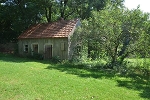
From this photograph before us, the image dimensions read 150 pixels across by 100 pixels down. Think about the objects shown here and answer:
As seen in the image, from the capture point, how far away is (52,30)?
83.9ft

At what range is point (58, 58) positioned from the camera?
22.8 metres

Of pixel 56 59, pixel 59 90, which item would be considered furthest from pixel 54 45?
pixel 59 90

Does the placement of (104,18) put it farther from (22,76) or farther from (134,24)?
(22,76)

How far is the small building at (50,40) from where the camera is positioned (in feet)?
77.6

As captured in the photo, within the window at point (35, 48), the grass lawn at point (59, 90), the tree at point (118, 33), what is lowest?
the grass lawn at point (59, 90)

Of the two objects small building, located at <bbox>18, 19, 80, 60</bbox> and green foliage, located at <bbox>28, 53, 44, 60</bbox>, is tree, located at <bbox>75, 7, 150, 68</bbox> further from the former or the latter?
green foliage, located at <bbox>28, 53, 44, 60</bbox>

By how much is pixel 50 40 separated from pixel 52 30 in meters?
1.60

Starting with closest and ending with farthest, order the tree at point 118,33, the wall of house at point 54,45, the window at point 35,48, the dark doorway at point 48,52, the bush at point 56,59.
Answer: the tree at point 118,33 → the bush at point 56,59 → the wall of house at point 54,45 → the dark doorway at point 48,52 → the window at point 35,48

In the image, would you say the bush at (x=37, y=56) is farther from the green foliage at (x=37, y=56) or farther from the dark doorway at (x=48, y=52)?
the dark doorway at (x=48, y=52)

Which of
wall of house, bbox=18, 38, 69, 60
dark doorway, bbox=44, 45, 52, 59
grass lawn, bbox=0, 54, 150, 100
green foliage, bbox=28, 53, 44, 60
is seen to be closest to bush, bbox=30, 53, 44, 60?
green foliage, bbox=28, 53, 44, 60

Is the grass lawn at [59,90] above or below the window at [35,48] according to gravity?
below

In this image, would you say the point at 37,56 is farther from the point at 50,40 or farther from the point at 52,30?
the point at 52,30

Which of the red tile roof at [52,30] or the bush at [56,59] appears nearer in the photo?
the bush at [56,59]

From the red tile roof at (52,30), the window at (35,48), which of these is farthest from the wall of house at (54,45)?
the red tile roof at (52,30)
